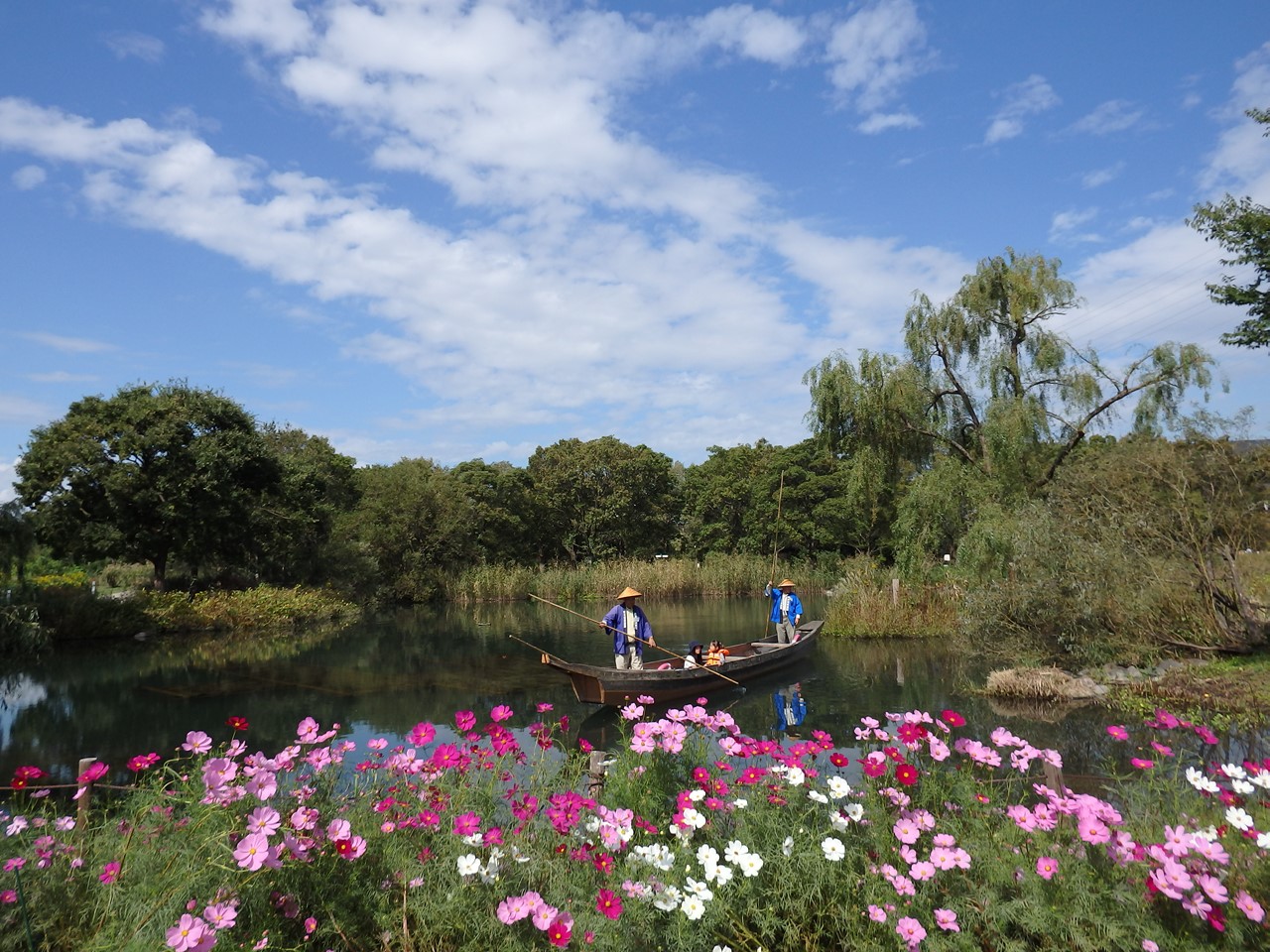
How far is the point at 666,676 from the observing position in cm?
1181

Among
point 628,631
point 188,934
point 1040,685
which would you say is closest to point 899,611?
point 1040,685

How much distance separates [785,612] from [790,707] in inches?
168

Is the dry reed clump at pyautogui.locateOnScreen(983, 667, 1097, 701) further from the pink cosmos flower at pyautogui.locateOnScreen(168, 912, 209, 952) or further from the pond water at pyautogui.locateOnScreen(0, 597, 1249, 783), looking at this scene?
the pink cosmos flower at pyautogui.locateOnScreen(168, 912, 209, 952)

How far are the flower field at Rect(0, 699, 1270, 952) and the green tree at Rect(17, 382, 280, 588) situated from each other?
21.8 m

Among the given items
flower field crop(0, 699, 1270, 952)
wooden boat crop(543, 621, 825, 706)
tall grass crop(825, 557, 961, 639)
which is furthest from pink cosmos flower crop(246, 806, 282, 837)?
tall grass crop(825, 557, 961, 639)

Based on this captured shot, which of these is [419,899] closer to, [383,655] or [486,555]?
[383,655]

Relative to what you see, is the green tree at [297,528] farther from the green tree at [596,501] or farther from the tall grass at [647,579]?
the green tree at [596,501]

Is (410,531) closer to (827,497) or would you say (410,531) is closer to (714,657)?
(827,497)

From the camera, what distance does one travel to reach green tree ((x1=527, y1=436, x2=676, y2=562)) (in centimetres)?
3997

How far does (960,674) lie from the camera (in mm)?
13367

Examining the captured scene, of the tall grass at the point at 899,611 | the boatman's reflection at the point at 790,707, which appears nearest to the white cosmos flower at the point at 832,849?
the boatman's reflection at the point at 790,707

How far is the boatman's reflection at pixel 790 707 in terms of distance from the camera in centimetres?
1104

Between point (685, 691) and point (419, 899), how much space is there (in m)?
9.97

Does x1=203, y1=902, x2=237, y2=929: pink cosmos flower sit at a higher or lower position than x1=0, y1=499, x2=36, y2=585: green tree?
lower
